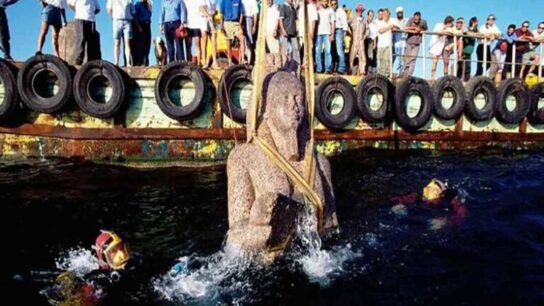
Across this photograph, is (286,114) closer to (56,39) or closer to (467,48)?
(56,39)

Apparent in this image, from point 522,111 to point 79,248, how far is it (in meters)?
13.5

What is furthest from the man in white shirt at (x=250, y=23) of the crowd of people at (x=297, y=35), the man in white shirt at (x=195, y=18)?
the man in white shirt at (x=195, y=18)

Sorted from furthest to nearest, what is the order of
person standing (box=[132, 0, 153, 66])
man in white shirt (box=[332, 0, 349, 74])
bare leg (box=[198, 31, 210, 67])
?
man in white shirt (box=[332, 0, 349, 74]), bare leg (box=[198, 31, 210, 67]), person standing (box=[132, 0, 153, 66])

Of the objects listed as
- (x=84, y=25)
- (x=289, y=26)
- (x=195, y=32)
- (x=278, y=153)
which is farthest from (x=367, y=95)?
(x=278, y=153)

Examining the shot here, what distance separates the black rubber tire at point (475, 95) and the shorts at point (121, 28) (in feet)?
31.7

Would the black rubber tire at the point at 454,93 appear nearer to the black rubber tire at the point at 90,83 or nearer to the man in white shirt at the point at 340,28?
the man in white shirt at the point at 340,28

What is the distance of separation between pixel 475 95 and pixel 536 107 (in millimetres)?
2437

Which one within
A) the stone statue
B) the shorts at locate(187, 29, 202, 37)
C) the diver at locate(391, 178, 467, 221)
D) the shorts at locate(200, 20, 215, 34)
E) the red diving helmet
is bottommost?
the diver at locate(391, 178, 467, 221)

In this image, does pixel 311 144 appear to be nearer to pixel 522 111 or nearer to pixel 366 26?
pixel 366 26

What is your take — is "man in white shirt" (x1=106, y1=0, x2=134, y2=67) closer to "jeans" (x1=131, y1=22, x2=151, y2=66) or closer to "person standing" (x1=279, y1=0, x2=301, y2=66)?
"jeans" (x1=131, y1=22, x2=151, y2=66)

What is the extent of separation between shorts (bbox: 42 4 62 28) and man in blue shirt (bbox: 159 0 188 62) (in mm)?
2283

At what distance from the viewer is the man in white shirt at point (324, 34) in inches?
485

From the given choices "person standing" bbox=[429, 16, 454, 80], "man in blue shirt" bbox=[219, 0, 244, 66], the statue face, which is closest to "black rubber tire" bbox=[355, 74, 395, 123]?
"person standing" bbox=[429, 16, 454, 80]

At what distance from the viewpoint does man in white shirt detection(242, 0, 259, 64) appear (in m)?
11.6
